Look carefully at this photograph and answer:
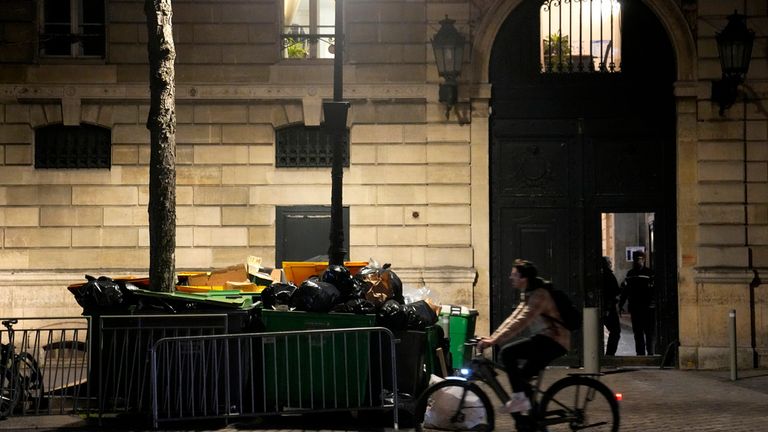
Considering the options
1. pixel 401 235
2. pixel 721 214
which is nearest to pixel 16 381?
pixel 401 235

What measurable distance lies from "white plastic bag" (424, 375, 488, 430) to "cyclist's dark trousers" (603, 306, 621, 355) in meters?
7.92

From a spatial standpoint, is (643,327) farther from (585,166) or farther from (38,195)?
(38,195)

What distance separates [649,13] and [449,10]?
3129 millimetres

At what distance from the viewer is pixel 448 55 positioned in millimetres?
17062

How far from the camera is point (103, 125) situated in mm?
17672

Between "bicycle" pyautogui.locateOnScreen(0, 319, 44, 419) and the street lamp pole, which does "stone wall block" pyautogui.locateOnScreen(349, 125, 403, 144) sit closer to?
the street lamp pole

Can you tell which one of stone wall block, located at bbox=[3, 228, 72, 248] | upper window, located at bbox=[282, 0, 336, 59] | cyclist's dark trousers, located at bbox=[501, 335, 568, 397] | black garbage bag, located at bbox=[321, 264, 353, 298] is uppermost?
upper window, located at bbox=[282, 0, 336, 59]

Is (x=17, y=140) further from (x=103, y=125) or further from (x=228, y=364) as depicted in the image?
(x=228, y=364)

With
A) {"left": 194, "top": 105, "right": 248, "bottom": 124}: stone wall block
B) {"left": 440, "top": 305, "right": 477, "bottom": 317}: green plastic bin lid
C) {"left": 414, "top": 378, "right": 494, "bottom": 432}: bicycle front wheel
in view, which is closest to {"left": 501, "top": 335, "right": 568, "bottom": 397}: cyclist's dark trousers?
{"left": 414, "top": 378, "right": 494, "bottom": 432}: bicycle front wheel

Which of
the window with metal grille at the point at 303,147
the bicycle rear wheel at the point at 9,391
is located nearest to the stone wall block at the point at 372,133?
the window with metal grille at the point at 303,147

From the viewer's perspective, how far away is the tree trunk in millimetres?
13023

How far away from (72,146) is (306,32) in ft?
13.5

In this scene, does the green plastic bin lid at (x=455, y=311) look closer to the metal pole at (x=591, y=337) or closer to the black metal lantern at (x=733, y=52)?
the metal pole at (x=591, y=337)

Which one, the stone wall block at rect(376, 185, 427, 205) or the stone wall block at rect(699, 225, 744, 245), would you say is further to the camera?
the stone wall block at rect(376, 185, 427, 205)
